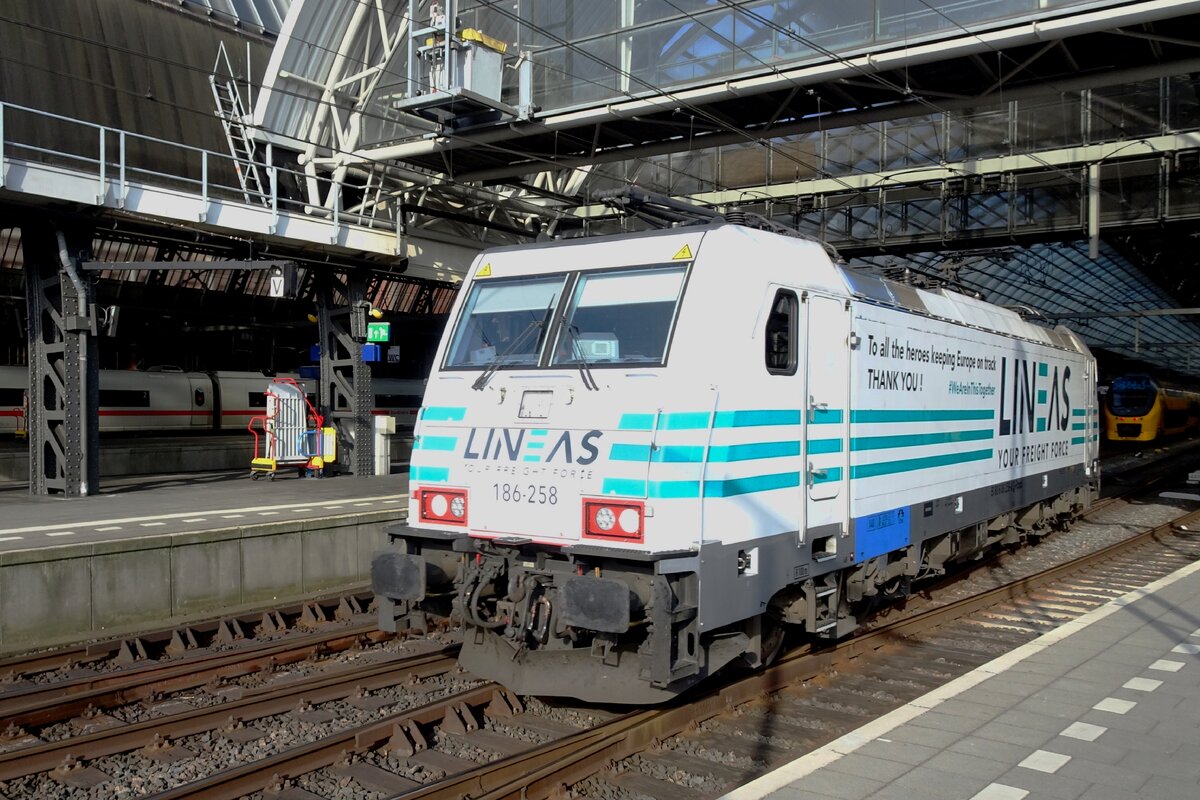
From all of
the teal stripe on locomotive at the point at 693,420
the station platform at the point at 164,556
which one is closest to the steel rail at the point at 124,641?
the station platform at the point at 164,556

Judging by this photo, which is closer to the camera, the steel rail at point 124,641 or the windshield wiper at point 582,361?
the windshield wiper at point 582,361

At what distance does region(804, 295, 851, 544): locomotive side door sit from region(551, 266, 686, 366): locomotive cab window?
1.24 metres

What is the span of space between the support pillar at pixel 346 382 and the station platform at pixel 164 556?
174 inches

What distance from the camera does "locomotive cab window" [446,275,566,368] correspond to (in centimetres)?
746

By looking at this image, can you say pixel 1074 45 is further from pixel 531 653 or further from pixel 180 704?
pixel 180 704

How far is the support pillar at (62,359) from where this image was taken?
51.3ft

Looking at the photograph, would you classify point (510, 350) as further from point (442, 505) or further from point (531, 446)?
point (442, 505)

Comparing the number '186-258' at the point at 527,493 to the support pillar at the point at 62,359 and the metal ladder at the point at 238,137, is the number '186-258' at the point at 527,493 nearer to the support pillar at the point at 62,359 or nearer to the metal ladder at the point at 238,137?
the support pillar at the point at 62,359

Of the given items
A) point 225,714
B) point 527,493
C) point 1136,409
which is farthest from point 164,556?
point 1136,409

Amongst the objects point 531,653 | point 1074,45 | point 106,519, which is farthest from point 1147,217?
point 106,519

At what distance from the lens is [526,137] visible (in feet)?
59.6

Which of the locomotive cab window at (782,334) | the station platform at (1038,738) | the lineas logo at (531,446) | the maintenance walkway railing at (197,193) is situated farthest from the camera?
the maintenance walkway railing at (197,193)

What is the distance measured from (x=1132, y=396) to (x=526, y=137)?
101 ft

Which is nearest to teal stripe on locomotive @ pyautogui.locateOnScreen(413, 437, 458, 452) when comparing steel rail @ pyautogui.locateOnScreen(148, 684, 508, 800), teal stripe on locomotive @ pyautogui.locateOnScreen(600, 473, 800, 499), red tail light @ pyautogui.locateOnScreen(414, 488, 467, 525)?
red tail light @ pyautogui.locateOnScreen(414, 488, 467, 525)
